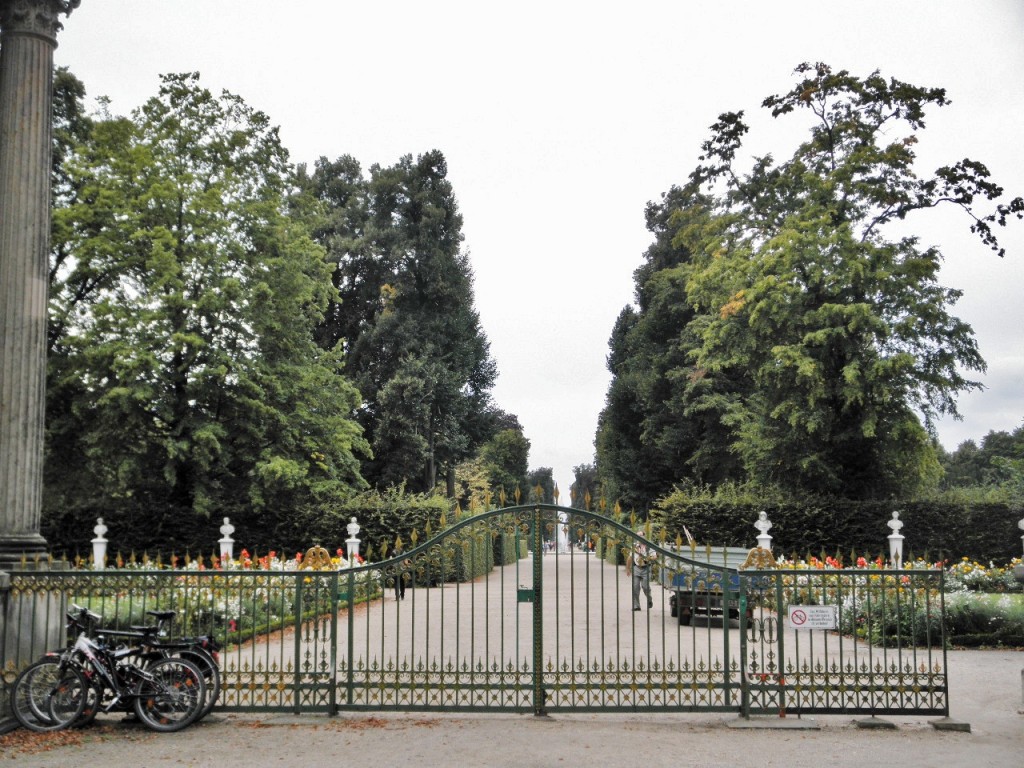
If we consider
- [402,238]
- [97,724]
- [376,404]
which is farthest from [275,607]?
[402,238]

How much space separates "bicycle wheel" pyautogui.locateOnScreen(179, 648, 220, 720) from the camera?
9086mm

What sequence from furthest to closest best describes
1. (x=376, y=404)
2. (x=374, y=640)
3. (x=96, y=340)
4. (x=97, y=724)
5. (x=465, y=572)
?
1. (x=376, y=404)
2. (x=465, y=572)
3. (x=96, y=340)
4. (x=374, y=640)
5. (x=97, y=724)

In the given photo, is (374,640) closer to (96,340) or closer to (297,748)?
(297,748)

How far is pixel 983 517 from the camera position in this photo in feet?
92.3

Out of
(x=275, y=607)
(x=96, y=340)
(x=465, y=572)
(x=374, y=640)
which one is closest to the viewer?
(x=374, y=640)

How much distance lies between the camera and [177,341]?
2600cm

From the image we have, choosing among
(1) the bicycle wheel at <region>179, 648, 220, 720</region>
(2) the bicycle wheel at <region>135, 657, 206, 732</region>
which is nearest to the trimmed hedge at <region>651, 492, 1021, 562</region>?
(1) the bicycle wheel at <region>179, 648, 220, 720</region>

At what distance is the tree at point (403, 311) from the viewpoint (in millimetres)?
46156

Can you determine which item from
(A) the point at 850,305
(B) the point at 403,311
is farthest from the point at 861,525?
(B) the point at 403,311

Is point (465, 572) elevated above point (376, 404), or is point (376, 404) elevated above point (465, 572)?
point (376, 404)

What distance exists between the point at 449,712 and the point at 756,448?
24.1m

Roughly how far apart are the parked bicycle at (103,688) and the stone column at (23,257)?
4.55ft

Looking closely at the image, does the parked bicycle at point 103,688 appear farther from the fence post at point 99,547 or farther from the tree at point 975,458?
the tree at point 975,458

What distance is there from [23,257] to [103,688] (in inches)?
175
